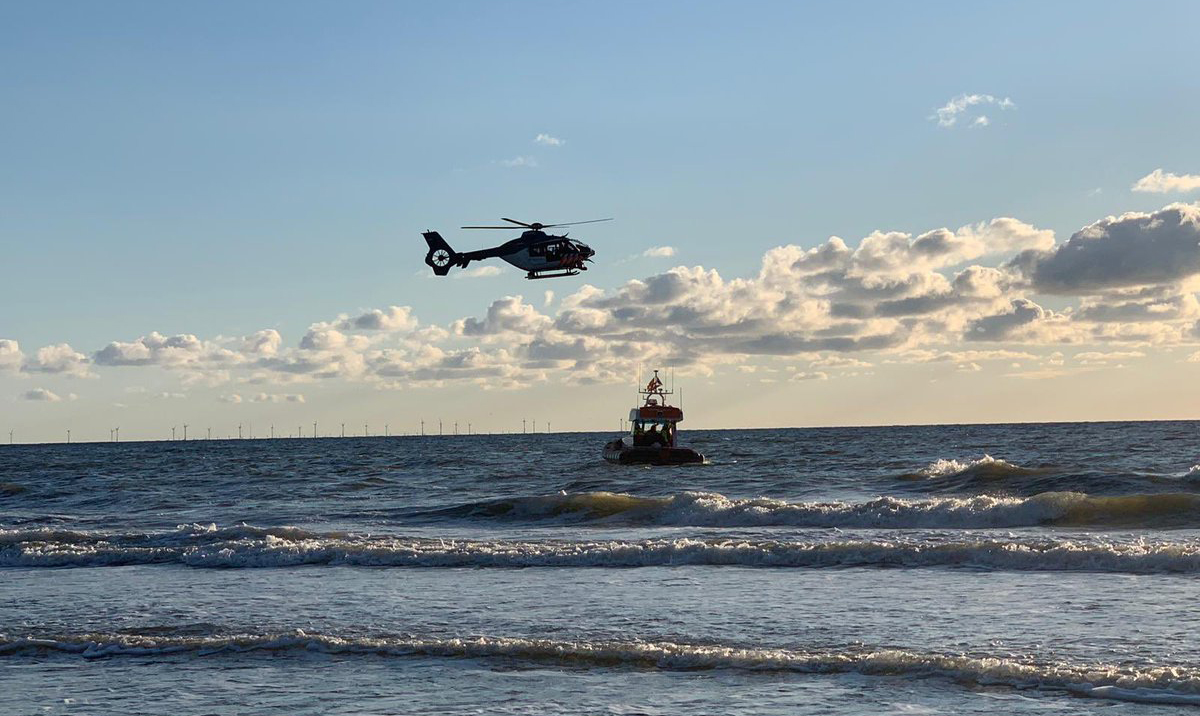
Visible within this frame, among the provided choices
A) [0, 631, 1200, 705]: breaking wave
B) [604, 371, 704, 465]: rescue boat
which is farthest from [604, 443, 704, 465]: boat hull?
[0, 631, 1200, 705]: breaking wave

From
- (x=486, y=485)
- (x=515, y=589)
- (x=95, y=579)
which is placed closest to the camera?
(x=515, y=589)

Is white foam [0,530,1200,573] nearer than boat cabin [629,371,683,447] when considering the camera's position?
Yes

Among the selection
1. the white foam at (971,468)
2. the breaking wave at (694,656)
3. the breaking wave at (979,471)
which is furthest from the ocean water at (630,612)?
the white foam at (971,468)

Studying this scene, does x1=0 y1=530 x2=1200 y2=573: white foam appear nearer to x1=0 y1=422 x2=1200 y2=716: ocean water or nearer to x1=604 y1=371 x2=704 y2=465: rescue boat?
x1=0 y1=422 x2=1200 y2=716: ocean water

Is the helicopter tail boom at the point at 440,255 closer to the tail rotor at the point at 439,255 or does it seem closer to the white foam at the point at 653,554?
the tail rotor at the point at 439,255

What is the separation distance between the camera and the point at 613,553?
25953 mm

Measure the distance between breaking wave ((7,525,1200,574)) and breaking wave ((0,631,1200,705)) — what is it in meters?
9.27

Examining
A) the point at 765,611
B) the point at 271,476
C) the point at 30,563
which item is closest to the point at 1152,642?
the point at 765,611

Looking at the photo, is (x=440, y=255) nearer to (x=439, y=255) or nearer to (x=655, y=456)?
(x=439, y=255)

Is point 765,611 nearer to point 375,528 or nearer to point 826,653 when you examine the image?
point 826,653

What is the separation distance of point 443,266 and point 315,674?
42314 millimetres

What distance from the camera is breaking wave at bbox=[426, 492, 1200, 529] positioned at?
32.4 meters

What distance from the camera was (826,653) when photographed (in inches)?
592

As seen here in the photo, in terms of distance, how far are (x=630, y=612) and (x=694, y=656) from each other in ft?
12.3
